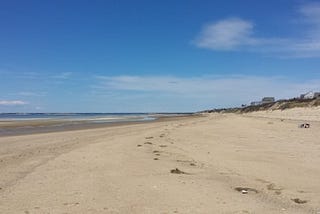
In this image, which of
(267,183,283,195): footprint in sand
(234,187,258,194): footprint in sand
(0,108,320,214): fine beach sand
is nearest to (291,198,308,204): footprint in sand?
(0,108,320,214): fine beach sand

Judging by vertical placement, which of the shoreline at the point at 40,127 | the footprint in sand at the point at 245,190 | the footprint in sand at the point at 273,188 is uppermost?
the shoreline at the point at 40,127

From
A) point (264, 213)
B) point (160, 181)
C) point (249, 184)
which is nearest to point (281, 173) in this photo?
point (249, 184)

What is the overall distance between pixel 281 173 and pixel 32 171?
20.7 ft

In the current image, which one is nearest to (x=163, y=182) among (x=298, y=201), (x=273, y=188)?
(x=273, y=188)

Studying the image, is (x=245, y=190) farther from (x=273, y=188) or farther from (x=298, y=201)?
(x=298, y=201)

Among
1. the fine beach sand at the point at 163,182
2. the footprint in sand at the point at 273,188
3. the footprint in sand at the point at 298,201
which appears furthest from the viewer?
the footprint in sand at the point at 273,188

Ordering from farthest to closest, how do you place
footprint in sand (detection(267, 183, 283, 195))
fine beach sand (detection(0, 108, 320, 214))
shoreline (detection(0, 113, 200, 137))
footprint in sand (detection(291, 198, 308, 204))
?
shoreline (detection(0, 113, 200, 137)), footprint in sand (detection(267, 183, 283, 195)), footprint in sand (detection(291, 198, 308, 204)), fine beach sand (detection(0, 108, 320, 214))

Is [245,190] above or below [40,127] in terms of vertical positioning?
below

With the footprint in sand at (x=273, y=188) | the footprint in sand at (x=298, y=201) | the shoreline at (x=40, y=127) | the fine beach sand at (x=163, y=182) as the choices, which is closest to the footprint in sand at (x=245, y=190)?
the fine beach sand at (x=163, y=182)

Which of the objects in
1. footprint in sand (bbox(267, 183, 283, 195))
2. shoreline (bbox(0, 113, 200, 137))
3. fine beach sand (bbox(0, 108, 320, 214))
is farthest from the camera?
shoreline (bbox(0, 113, 200, 137))

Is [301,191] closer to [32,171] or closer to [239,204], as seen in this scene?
[239,204]

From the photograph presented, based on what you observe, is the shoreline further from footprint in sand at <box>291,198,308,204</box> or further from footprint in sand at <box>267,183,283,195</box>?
footprint in sand at <box>291,198,308,204</box>

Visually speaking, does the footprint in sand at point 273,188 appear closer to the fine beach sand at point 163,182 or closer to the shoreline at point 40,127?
Answer: the fine beach sand at point 163,182

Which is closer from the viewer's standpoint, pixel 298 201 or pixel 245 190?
pixel 298 201
